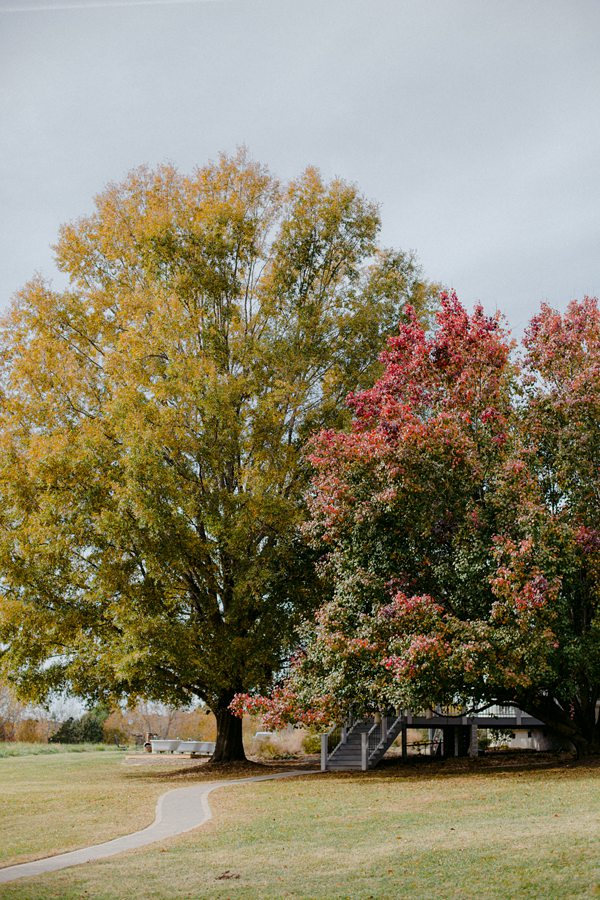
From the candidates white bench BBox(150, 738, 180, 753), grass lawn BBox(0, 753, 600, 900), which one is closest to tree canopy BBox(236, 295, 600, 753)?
grass lawn BBox(0, 753, 600, 900)

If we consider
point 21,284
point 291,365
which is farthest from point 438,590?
point 21,284

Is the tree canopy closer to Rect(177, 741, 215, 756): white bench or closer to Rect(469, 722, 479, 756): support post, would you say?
Rect(469, 722, 479, 756): support post

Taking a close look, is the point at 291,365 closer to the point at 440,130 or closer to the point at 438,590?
the point at 438,590

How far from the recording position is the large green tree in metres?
22.5

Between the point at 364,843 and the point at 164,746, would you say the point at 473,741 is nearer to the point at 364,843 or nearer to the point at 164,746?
the point at 164,746

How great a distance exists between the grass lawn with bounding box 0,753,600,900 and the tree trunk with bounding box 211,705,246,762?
303 inches

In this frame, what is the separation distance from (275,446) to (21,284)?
9.87 meters

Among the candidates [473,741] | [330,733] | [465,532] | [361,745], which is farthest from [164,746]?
[465,532]

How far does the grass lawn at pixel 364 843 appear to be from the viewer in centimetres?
823

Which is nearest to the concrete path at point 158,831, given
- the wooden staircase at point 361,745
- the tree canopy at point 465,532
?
the tree canopy at point 465,532

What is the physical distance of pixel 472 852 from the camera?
9.53m

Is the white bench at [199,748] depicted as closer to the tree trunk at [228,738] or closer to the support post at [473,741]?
the tree trunk at [228,738]

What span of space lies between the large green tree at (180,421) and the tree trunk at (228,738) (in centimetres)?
7

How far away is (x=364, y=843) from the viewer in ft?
35.0
